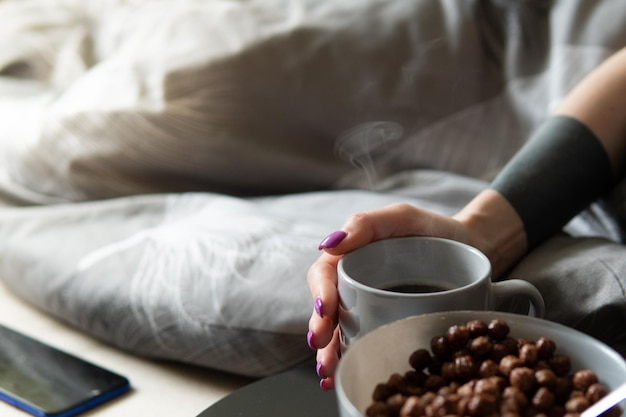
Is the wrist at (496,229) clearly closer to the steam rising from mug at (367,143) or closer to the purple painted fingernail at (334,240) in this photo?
the purple painted fingernail at (334,240)

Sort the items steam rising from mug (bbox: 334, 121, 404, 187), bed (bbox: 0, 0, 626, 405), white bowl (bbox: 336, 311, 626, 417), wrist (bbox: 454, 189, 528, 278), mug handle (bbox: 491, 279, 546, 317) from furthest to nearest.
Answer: steam rising from mug (bbox: 334, 121, 404, 187) < bed (bbox: 0, 0, 626, 405) < wrist (bbox: 454, 189, 528, 278) < mug handle (bbox: 491, 279, 546, 317) < white bowl (bbox: 336, 311, 626, 417)

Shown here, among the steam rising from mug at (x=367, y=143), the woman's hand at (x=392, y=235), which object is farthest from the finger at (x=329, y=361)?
the steam rising from mug at (x=367, y=143)

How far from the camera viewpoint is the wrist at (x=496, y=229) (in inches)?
22.5

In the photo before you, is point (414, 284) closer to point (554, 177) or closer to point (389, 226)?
point (389, 226)

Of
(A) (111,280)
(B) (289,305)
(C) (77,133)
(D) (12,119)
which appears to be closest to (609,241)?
(B) (289,305)

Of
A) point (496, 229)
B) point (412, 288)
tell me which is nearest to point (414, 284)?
point (412, 288)

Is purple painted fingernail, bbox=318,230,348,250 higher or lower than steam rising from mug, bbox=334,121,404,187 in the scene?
higher

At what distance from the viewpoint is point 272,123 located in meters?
0.87

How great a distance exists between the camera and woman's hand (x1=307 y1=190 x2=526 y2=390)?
48cm

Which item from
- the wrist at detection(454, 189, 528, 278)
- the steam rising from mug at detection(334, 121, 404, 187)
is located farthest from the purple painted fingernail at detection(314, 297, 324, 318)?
the steam rising from mug at detection(334, 121, 404, 187)

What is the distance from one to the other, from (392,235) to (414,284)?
47mm

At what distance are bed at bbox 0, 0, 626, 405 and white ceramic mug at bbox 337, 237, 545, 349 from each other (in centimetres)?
23


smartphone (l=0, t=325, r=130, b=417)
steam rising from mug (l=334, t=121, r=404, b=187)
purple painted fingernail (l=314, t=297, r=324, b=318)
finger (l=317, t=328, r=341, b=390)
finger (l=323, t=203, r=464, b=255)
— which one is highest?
finger (l=323, t=203, r=464, b=255)

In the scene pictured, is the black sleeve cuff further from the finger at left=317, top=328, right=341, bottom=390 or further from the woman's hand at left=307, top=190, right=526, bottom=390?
the finger at left=317, top=328, right=341, bottom=390
